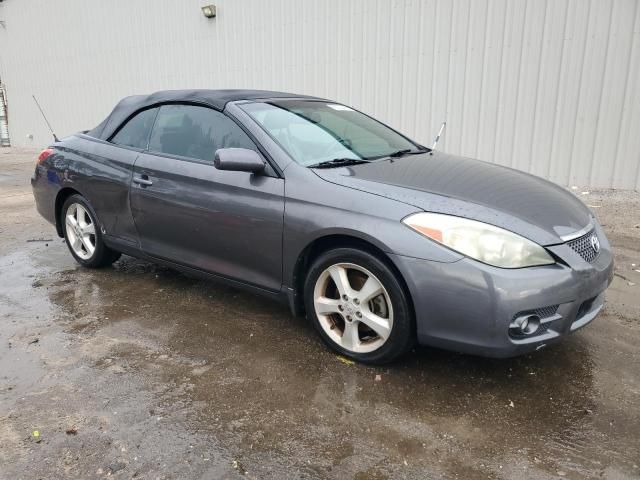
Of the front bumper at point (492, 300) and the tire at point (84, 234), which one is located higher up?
the front bumper at point (492, 300)

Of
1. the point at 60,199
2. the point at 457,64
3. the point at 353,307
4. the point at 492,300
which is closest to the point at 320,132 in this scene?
the point at 353,307

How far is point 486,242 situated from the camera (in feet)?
8.72

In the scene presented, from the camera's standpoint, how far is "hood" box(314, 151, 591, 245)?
9.12 feet

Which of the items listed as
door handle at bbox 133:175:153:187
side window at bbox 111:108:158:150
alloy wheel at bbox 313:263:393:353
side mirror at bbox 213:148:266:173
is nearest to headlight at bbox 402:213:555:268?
alloy wheel at bbox 313:263:393:353

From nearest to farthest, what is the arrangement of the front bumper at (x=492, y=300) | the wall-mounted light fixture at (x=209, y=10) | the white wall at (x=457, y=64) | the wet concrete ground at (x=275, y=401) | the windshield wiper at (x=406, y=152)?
the wet concrete ground at (x=275, y=401) → the front bumper at (x=492, y=300) → the windshield wiper at (x=406, y=152) → the white wall at (x=457, y=64) → the wall-mounted light fixture at (x=209, y=10)

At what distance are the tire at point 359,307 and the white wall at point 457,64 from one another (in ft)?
16.7

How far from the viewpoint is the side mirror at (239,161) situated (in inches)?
128

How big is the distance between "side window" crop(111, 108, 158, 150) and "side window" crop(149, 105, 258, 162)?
0.08 metres

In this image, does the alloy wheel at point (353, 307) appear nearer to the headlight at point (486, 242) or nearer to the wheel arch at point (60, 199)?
the headlight at point (486, 242)

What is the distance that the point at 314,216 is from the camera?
3.08 m

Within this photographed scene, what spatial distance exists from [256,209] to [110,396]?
4.29 ft

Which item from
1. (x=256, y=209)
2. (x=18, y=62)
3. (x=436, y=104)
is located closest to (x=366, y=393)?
(x=256, y=209)

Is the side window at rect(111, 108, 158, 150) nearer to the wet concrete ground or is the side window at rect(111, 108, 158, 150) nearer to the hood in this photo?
the wet concrete ground

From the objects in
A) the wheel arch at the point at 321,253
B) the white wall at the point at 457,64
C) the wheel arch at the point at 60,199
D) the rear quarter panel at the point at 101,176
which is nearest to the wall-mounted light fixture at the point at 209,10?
the white wall at the point at 457,64
